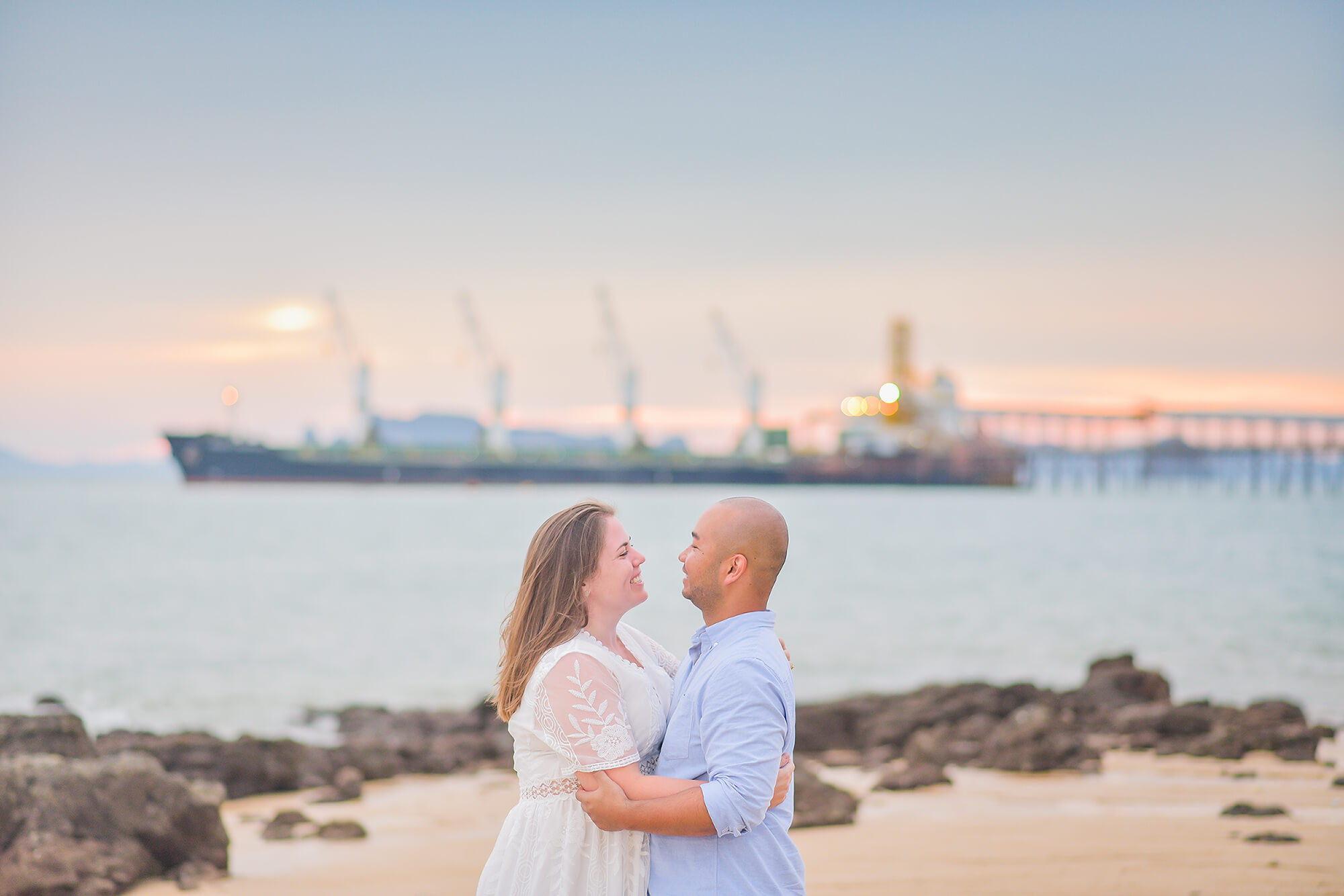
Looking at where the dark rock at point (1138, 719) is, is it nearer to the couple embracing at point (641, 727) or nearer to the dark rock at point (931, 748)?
the dark rock at point (931, 748)

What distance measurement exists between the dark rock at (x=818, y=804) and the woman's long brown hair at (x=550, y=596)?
386 centimetres

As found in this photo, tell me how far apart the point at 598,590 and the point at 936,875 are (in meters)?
3.48

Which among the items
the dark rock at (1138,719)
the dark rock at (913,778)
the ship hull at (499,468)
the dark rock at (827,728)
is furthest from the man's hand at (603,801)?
the ship hull at (499,468)

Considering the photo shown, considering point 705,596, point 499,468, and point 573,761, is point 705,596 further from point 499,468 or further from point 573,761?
point 499,468

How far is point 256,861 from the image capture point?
5.54 metres

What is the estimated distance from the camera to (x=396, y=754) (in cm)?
814

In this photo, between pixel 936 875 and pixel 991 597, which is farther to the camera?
pixel 991 597

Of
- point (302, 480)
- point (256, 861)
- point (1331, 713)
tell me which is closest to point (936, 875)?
point (256, 861)

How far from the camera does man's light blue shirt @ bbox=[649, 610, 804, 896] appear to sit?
6.57 ft

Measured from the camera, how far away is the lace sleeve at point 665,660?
254 centimetres

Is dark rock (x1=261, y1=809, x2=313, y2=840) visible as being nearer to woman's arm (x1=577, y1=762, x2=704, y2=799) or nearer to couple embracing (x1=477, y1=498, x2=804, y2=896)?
couple embracing (x1=477, y1=498, x2=804, y2=896)

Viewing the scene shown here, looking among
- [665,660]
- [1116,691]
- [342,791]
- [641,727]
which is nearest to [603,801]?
[641,727]

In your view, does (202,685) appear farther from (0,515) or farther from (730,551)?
(0,515)

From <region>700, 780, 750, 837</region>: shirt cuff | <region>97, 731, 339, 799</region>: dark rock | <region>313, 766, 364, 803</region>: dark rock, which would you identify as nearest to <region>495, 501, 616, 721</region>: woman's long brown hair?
<region>700, 780, 750, 837</region>: shirt cuff
